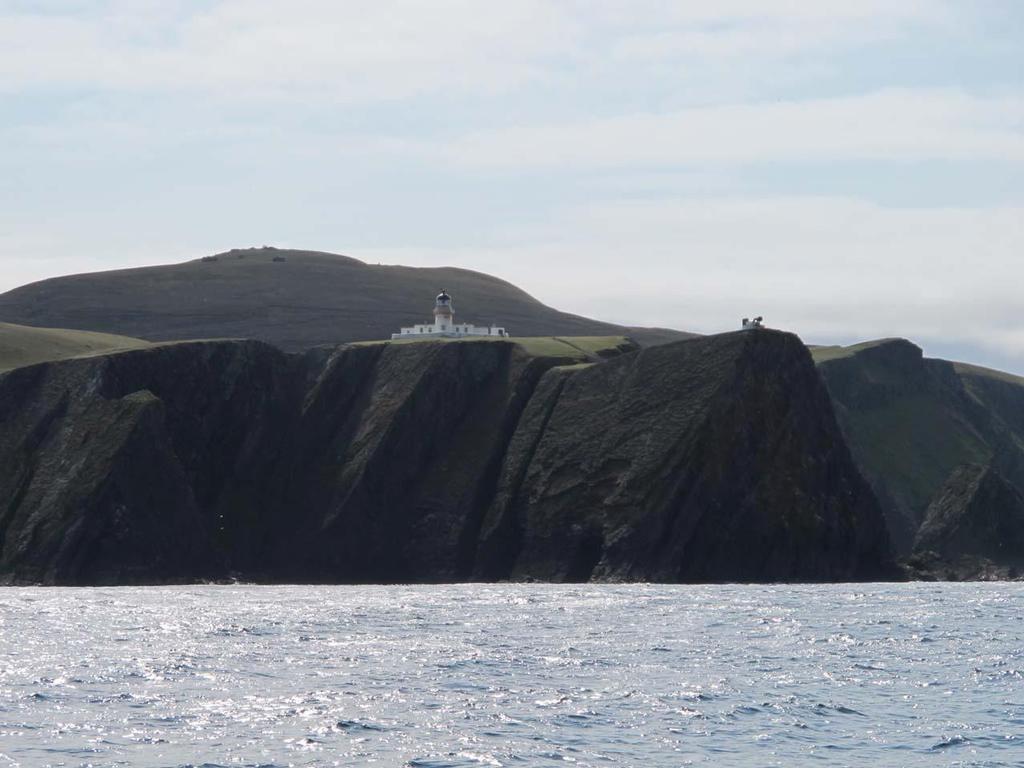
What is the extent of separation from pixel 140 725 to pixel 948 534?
9438 cm

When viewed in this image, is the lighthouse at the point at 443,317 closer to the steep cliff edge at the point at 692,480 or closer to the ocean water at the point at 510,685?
the steep cliff edge at the point at 692,480

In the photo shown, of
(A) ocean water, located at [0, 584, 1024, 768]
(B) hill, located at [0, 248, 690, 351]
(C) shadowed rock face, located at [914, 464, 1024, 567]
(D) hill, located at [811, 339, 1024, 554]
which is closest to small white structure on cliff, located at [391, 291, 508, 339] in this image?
(B) hill, located at [0, 248, 690, 351]

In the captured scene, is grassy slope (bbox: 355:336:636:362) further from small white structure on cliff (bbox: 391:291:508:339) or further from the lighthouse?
the lighthouse

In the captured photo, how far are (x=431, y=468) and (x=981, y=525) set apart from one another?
4118 cm

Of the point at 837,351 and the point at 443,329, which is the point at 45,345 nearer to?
the point at 443,329

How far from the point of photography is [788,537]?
9819 centimetres

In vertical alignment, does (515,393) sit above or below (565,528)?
above

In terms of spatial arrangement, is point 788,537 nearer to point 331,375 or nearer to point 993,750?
point 331,375

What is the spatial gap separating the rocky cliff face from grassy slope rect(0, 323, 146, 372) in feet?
32.5

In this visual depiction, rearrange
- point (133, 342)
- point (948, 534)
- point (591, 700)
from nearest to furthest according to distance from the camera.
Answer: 1. point (591, 700)
2. point (948, 534)
3. point (133, 342)

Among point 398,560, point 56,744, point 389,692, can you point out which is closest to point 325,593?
point 398,560

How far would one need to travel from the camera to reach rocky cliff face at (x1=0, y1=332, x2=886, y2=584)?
321ft

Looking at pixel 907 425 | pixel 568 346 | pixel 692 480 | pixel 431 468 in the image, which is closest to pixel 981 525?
pixel 692 480

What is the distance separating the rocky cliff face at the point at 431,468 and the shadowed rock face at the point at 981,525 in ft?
63.3
